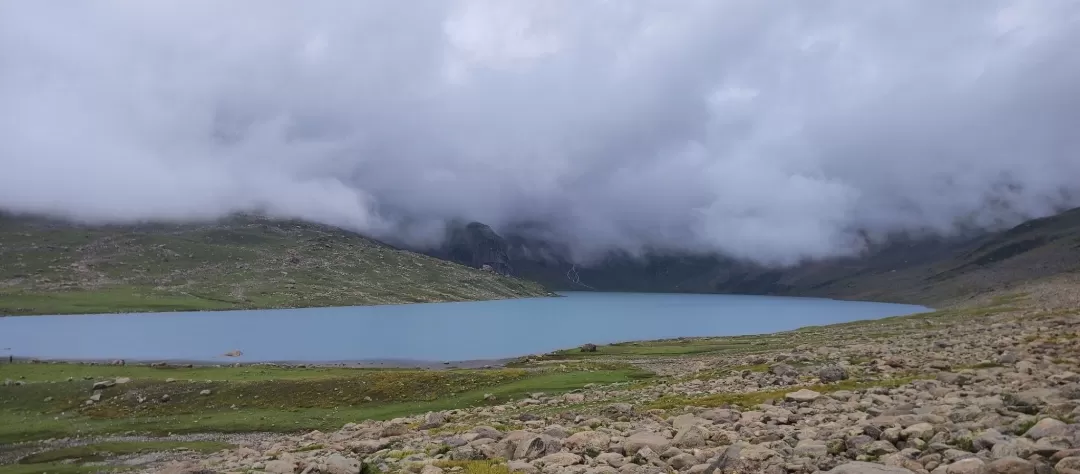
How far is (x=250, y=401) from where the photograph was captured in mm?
56438

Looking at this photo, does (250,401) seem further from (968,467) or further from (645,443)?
(968,467)

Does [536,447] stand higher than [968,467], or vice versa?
[968,467]

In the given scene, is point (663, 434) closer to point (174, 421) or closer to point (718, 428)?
point (718, 428)

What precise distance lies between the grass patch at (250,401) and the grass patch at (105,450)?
4946 mm

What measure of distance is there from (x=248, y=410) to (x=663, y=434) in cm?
4513

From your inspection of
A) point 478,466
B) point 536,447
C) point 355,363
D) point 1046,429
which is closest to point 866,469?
point 1046,429

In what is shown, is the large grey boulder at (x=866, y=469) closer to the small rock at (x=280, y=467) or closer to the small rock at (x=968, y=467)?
the small rock at (x=968, y=467)

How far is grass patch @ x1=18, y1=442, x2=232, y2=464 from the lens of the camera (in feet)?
125

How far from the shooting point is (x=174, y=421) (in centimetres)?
4962

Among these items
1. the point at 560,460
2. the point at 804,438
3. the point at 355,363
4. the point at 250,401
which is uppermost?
the point at 804,438

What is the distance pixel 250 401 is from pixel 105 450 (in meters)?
16.9

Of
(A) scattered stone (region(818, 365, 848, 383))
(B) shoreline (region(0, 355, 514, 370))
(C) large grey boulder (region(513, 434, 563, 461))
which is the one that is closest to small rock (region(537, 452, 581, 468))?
(C) large grey boulder (region(513, 434, 563, 461))

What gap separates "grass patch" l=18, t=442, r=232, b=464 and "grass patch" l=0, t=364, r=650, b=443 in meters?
4.95

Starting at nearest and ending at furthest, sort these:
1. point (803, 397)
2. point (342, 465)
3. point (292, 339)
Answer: point (342, 465), point (803, 397), point (292, 339)
